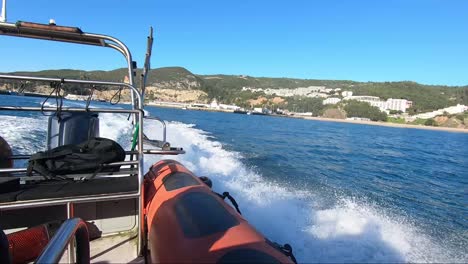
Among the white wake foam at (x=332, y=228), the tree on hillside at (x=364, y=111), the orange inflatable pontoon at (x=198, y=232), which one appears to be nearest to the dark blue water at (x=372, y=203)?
the white wake foam at (x=332, y=228)

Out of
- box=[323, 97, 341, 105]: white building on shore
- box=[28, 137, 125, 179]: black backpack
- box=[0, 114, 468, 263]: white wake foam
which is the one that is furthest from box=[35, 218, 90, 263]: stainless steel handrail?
box=[323, 97, 341, 105]: white building on shore

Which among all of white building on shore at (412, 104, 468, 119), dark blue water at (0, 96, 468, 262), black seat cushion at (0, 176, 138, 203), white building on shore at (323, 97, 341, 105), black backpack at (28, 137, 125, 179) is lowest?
dark blue water at (0, 96, 468, 262)

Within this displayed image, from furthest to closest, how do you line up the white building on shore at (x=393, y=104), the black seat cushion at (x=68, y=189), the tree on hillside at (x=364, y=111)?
the white building on shore at (x=393, y=104), the tree on hillside at (x=364, y=111), the black seat cushion at (x=68, y=189)

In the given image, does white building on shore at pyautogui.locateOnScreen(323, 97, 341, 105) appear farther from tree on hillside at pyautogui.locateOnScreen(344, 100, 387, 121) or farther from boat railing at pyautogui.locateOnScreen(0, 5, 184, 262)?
boat railing at pyautogui.locateOnScreen(0, 5, 184, 262)

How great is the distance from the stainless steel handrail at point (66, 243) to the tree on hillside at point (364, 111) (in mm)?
112347

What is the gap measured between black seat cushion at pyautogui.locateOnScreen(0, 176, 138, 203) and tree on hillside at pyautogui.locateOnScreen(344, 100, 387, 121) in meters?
112

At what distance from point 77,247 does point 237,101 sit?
128 meters

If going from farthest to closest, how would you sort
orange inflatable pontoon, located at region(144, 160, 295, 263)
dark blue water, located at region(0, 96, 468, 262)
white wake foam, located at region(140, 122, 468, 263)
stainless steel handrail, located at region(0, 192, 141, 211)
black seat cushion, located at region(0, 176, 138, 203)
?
dark blue water, located at region(0, 96, 468, 262)
white wake foam, located at region(140, 122, 468, 263)
black seat cushion, located at region(0, 176, 138, 203)
stainless steel handrail, located at region(0, 192, 141, 211)
orange inflatable pontoon, located at region(144, 160, 295, 263)

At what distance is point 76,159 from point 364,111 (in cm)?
11341

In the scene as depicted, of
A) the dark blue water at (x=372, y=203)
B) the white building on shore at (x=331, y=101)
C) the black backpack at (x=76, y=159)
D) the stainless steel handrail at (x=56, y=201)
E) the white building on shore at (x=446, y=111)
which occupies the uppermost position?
the white building on shore at (x=331, y=101)

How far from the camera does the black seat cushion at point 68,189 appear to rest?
2498 millimetres

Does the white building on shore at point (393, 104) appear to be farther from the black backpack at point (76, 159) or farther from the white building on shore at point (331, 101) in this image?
the black backpack at point (76, 159)

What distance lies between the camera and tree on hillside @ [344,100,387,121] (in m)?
106

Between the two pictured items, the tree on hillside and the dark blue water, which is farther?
the tree on hillside
